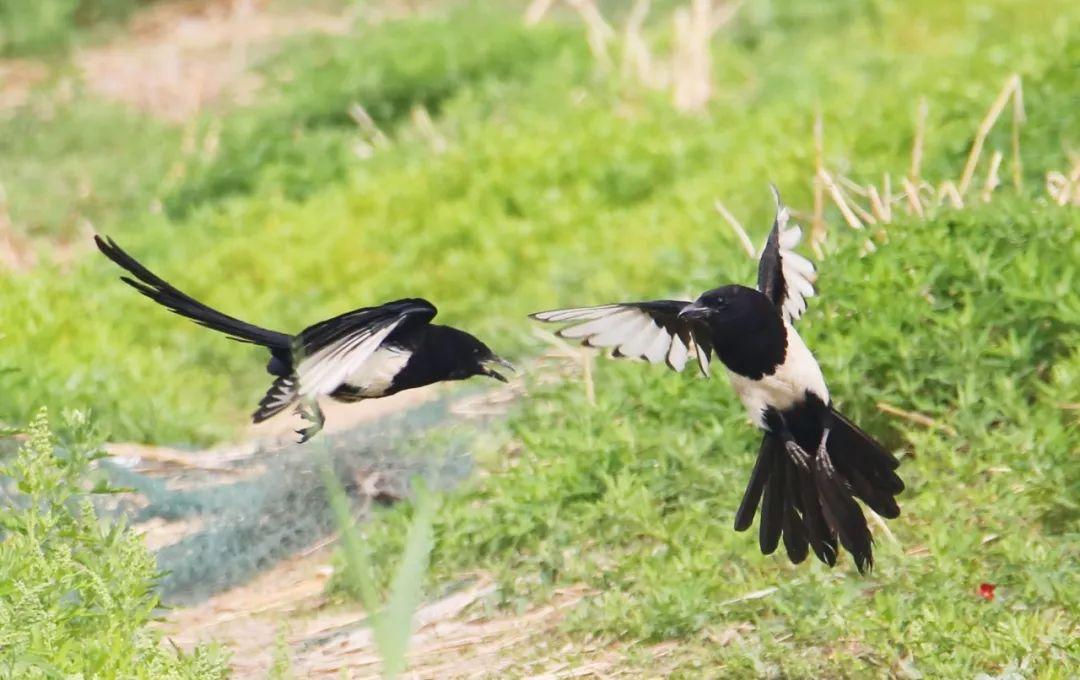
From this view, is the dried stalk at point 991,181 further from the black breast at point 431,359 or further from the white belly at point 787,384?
the black breast at point 431,359

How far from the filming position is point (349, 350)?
12.8ft

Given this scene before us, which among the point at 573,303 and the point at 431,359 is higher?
the point at 431,359

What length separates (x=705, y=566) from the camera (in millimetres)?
4738

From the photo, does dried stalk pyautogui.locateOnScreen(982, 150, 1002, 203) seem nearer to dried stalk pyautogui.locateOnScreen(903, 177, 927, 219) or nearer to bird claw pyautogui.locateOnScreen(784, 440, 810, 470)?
dried stalk pyautogui.locateOnScreen(903, 177, 927, 219)

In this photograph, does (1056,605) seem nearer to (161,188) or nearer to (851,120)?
(851,120)

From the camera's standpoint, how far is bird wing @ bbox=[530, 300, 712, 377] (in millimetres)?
4137

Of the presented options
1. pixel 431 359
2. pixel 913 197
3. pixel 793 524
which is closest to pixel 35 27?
pixel 913 197

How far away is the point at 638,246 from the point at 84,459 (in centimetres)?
394

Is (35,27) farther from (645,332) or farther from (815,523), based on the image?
(815,523)

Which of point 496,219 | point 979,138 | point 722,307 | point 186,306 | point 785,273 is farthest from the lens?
point 496,219

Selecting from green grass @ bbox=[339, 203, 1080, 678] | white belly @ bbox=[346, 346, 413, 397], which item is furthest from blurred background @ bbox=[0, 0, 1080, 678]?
white belly @ bbox=[346, 346, 413, 397]

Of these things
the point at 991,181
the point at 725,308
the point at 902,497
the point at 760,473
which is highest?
the point at 725,308

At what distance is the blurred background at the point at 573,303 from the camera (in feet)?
15.1

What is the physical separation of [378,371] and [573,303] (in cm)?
314
